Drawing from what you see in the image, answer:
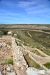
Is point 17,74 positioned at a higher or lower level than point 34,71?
lower

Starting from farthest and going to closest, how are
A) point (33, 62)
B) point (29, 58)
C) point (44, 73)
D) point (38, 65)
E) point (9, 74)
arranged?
point (29, 58) → point (33, 62) → point (38, 65) → point (9, 74) → point (44, 73)

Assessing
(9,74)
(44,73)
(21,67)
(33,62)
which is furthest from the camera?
(33,62)

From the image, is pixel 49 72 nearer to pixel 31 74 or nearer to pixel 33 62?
pixel 31 74

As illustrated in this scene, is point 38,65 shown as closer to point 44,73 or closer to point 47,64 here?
point 47,64

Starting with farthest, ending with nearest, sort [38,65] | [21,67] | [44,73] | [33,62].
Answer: [33,62]
[38,65]
[21,67]
[44,73]

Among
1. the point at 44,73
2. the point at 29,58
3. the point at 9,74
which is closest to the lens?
the point at 44,73

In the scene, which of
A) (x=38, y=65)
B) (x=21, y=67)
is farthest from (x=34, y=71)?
(x=38, y=65)

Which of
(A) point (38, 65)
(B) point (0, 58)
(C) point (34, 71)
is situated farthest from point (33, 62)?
(C) point (34, 71)

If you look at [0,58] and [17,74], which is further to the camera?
[0,58]

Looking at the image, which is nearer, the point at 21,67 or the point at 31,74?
the point at 31,74

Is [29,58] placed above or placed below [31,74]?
below
